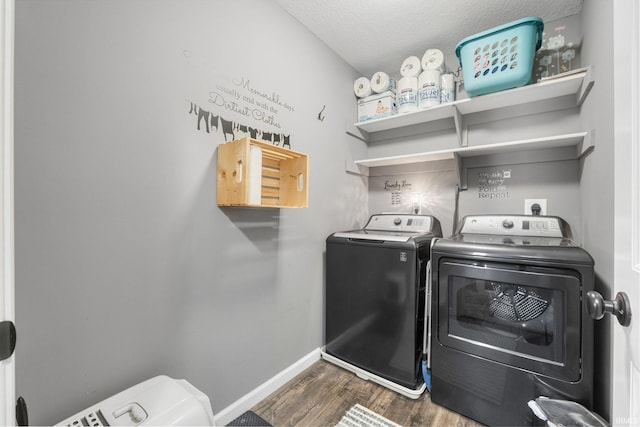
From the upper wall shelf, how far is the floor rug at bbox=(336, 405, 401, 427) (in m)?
1.95

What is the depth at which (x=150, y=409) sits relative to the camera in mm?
923

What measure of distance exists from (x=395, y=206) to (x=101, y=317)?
2192 mm

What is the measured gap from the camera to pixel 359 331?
Answer: 191 centimetres

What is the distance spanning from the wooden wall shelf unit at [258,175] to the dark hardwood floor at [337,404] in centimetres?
121

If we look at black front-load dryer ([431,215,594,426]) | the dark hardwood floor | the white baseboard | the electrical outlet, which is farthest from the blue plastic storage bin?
the white baseboard

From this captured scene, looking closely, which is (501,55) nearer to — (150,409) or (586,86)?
(586,86)

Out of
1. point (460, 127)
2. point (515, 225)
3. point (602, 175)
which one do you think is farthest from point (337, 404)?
point (460, 127)

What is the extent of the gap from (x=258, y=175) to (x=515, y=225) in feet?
5.50

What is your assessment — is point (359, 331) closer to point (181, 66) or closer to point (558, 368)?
point (558, 368)

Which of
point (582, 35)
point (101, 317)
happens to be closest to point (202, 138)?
point (101, 317)

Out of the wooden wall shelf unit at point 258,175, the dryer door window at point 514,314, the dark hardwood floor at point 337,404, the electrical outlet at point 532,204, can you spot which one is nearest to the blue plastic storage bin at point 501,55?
the electrical outlet at point 532,204

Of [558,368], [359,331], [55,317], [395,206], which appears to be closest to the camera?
[55,317]

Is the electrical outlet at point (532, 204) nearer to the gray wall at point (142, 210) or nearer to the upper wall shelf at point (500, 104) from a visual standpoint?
the upper wall shelf at point (500, 104)

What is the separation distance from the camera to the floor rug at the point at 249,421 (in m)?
1.43
